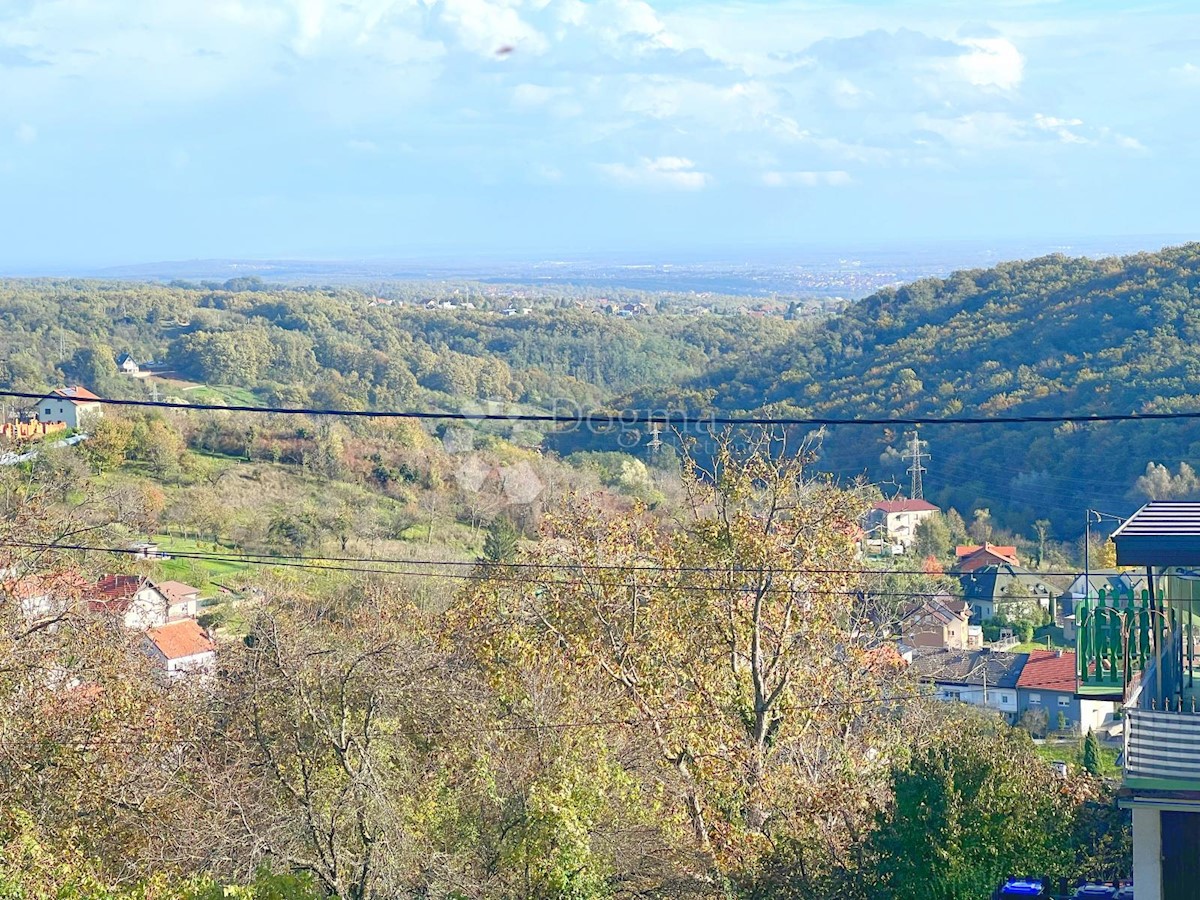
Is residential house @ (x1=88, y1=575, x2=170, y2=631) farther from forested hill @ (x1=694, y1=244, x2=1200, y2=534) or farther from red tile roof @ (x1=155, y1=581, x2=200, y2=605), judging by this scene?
forested hill @ (x1=694, y1=244, x2=1200, y2=534)

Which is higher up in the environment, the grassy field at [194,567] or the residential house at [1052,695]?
the grassy field at [194,567]

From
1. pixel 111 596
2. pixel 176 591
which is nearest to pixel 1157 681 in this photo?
pixel 111 596

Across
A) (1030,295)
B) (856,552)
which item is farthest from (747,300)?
(856,552)

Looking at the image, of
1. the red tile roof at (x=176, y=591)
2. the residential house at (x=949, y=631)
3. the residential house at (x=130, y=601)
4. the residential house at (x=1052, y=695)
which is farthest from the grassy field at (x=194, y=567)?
the residential house at (x=1052, y=695)

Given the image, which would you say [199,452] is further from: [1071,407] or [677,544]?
[677,544]

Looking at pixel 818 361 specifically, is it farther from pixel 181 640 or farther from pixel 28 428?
pixel 181 640

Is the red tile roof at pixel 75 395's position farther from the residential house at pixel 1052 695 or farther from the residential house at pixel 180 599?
the residential house at pixel 1052 695

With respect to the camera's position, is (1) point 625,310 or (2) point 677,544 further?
(1) point 625,310
